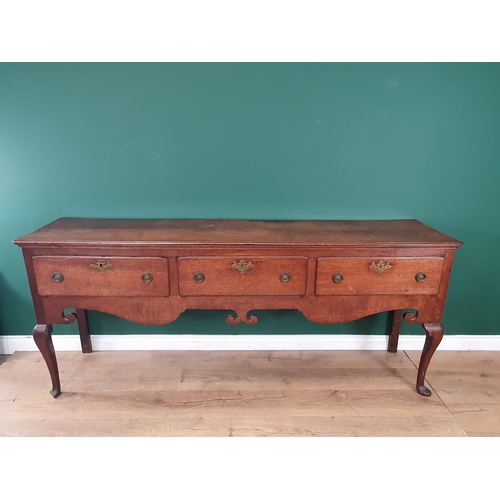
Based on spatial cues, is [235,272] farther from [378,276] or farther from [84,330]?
[84,330]

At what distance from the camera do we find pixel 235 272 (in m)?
1.75

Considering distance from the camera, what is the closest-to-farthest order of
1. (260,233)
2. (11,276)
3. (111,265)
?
(111,265) < (260,233) < (11,276)

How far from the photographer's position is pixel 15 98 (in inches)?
78.4

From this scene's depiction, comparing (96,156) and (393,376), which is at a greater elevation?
(96,156)

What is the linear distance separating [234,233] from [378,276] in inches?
29.0

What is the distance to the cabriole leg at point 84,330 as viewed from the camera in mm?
2233

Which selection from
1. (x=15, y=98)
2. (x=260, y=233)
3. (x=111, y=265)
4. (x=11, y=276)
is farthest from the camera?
(x=11, y=276)

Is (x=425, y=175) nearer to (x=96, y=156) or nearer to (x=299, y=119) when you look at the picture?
(x=299, y=119)

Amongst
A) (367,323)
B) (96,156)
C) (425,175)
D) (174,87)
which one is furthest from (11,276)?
(425,175)

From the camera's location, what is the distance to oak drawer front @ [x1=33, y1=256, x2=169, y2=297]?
5.65 feet

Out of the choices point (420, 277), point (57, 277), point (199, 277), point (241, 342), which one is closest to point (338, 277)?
point (420, 277)

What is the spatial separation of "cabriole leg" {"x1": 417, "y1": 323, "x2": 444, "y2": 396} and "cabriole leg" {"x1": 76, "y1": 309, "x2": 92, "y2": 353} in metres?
1.95

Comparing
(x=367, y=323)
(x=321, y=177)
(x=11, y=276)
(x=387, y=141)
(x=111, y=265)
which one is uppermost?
(x=387, y=141)

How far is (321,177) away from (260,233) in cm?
56
